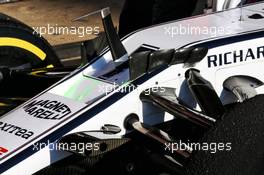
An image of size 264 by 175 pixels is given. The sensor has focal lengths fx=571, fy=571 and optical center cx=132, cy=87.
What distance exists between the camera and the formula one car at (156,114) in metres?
1.42

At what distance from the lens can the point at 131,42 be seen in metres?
1.97

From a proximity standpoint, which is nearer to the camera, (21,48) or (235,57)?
(235,57)

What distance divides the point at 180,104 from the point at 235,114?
26cm

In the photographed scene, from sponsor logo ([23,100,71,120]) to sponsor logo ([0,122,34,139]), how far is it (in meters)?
0.07

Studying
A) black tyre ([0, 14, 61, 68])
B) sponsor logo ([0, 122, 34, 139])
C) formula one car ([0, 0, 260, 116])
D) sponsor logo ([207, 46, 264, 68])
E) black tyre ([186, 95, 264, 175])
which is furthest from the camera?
black tyre ([0, 14, 61, 68])

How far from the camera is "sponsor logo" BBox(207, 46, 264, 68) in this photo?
5.83 ft

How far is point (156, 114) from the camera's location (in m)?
1.74

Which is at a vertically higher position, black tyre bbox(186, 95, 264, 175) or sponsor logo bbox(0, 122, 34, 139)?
black tyre bbox(186, 95, 264, 175)

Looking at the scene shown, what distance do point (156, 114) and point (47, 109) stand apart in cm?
33

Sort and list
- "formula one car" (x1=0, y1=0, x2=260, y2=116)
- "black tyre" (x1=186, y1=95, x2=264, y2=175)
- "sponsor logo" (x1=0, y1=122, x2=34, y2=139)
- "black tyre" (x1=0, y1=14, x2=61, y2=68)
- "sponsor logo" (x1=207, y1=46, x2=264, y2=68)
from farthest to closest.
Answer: "black tyre" (x1=0, y1=14, x2=61, y2=68), "formula one car" (x1=0, y1=0, x2=260, y2=116), "sponsor logo" (x1=207, y1=46, x2=264, y2=68), "sponsor logo" (x1=0, y1=122, x2=34, y2=139), "black tyre" (x1=186, y1=95, x2=264, y2=175)

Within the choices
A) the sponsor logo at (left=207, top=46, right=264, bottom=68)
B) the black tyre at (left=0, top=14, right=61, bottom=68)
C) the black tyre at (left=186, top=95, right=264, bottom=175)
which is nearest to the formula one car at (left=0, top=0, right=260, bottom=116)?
the black tyre at (left=0, top=14, right=61, bottom=68)

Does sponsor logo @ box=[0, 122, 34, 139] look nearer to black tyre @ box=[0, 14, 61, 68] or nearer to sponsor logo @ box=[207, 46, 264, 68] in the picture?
sponsor logo @ box=[207, 46, 264, 68]

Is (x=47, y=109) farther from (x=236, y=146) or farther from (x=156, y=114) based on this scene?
(x=236, y=146)

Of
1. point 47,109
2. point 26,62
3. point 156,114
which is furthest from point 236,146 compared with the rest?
point 26,62
